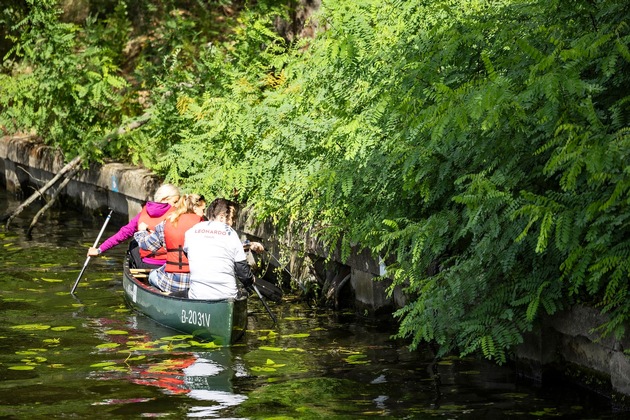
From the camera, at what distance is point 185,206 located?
11.7m

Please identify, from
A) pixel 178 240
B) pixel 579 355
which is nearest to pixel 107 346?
pixel 178 240

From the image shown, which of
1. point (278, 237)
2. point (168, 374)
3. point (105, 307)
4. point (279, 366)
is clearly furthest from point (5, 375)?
point (278, 237)

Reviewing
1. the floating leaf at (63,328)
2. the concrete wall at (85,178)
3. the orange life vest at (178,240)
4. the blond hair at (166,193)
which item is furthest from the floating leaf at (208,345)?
the concrete wall at (85,178)

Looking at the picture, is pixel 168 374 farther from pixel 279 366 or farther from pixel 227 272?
pixel 227 272

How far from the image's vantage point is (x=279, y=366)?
9.76 m

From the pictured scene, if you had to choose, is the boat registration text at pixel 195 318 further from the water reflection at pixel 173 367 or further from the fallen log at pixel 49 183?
the fallen log at pixel 49 183

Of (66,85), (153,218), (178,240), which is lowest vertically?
(178,240)

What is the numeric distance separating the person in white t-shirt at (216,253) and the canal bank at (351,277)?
137 cm

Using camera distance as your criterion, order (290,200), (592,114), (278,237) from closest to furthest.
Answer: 1. (592,114)
2. (290,200)
3. (278,237)

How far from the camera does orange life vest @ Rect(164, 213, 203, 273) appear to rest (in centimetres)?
1162

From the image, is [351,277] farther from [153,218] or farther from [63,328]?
[63,328]

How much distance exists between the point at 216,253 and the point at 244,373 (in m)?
1.53

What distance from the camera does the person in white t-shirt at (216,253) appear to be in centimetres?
1067

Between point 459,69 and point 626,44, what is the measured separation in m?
1.84
